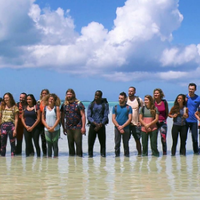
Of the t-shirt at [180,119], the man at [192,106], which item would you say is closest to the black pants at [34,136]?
the t-shirt at [180,119]

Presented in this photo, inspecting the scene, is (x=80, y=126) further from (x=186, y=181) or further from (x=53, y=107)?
(x=186, y=181)

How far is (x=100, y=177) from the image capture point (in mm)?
7242

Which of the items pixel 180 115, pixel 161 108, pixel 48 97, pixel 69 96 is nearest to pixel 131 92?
pixel 161 108

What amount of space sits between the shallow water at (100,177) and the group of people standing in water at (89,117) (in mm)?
569

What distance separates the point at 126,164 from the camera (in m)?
9.06

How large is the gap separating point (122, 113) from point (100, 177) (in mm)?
3306

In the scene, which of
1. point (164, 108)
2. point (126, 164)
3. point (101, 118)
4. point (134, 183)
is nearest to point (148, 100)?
point (164, 108)

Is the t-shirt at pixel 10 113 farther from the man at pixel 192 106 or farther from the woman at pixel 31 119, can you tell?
the man at pixel 192 106

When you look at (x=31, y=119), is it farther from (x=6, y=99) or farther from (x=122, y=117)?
(x=122, y=117)

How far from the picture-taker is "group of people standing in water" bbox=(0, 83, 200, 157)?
10.1 meters

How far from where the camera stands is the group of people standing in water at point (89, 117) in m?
10.1

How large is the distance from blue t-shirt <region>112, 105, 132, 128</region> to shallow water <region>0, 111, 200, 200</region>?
Answer: 104cm

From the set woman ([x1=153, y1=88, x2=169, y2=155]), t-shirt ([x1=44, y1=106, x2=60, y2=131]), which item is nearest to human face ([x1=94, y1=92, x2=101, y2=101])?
t-shirt ([x1=44, y1=106, x2=60, y2=131])

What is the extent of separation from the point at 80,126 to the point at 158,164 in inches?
94.3
